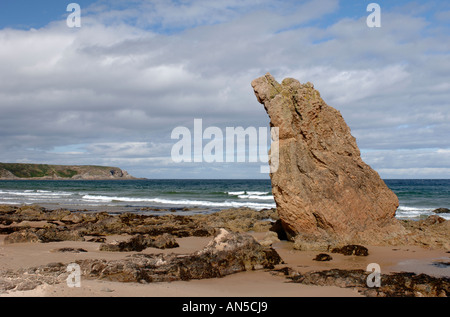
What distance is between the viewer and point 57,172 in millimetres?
172750

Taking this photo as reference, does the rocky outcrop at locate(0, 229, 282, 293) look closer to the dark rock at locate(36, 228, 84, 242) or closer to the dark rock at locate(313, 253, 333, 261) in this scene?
the dark rock at locate(313, 253, 333, 261)

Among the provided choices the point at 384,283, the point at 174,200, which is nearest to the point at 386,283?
the point at 384,283

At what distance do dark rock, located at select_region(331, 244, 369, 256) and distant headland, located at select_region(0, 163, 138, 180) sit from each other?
16914 centimetres

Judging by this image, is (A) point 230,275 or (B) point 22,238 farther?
(B) point 22,238

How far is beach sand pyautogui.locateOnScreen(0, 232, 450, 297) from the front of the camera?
20.6 ft

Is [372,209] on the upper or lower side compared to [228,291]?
upper

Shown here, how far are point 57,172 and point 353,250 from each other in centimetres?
17999

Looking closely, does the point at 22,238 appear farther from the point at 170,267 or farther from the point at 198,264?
the point at 198,264

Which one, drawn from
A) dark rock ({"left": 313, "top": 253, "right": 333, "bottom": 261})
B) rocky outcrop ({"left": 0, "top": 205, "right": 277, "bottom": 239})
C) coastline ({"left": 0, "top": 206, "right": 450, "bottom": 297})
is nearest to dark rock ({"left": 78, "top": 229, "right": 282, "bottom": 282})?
coastline ({"left": 0, "top": 206, "right": 450, "bottom": 297})

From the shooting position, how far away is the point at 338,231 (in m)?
11.7
